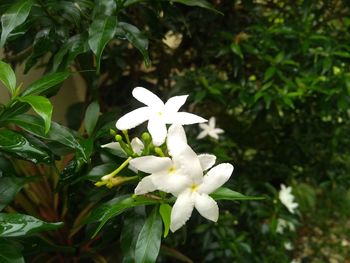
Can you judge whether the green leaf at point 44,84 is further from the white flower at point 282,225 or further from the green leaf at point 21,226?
the white flower at point 282,225

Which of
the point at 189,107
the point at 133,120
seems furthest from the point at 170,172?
the point at 189,107

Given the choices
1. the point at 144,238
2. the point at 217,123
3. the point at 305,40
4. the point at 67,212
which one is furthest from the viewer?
the point at 217,123

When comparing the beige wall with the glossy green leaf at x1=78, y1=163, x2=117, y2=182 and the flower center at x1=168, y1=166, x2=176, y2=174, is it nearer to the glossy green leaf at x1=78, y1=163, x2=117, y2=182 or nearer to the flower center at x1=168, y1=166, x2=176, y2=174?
the glossy green leaf at x1=78, y1=163, x2=117, y2=182

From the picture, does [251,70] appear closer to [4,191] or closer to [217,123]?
[217,123]

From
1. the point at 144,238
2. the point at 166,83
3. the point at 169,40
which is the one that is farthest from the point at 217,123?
the point at 144,238

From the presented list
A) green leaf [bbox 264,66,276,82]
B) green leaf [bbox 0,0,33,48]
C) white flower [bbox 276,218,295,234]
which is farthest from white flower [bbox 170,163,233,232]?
white flower [bbox 276,218,295,234]

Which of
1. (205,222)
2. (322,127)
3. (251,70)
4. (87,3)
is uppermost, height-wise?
(87,3)

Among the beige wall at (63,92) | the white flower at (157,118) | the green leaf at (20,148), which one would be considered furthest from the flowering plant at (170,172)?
the beige wall at (63,92)
